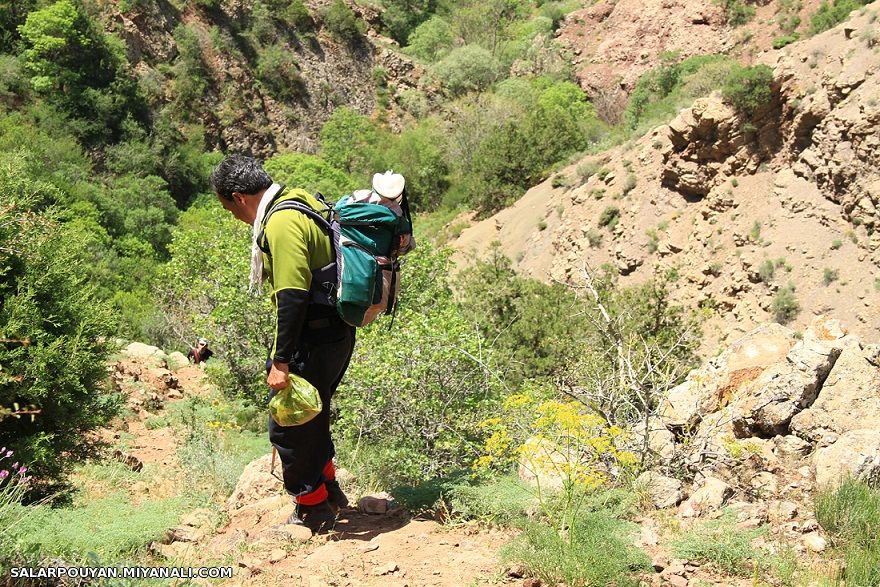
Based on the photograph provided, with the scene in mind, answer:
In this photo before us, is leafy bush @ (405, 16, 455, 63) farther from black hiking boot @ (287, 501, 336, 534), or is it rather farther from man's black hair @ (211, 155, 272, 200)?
black hiking boot @ (287, 501, 336, 534)

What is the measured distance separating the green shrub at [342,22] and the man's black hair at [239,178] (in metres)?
40.2

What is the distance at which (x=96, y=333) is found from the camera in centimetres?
459

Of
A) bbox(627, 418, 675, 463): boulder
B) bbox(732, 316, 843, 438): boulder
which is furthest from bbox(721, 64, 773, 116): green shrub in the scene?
bbox(627, 418, 675, 463): boulder

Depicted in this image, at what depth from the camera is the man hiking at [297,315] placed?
3.15 m

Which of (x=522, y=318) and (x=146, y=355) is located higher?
(x=522, y=318)

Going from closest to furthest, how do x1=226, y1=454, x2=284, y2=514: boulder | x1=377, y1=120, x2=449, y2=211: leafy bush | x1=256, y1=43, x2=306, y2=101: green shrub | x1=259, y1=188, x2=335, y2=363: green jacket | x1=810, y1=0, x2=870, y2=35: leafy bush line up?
x1=259, y1=188, x2=335, y2=363: green jacket
x1=226, y1=454, x2=284, y2=514: boulder
x1=810, y1=0, x2=870, y2=35: leafy bush
x1=377, y1=120, x2=449, y2=211: leafy bush
x1=256, y1=43, x2=306, y2=101: green shrub

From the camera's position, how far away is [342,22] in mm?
41219

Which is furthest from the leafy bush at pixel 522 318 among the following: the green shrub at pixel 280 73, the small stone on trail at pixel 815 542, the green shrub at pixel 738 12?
the green shrub at pixel 738 12

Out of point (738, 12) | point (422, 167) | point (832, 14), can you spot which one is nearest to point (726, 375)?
point (832, 14)

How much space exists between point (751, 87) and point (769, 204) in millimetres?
2340

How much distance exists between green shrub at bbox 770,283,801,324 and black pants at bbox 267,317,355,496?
1169 centimetres

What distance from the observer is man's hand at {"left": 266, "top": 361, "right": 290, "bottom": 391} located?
10.5 feet

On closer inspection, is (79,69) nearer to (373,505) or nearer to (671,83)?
(671,83)

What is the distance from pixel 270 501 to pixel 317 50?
3890cm
